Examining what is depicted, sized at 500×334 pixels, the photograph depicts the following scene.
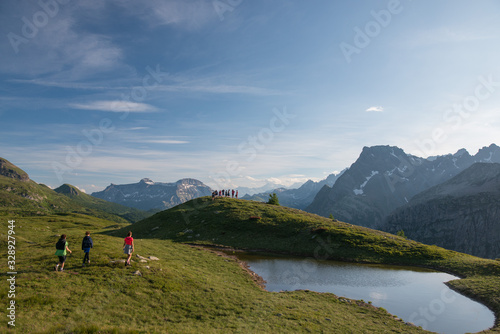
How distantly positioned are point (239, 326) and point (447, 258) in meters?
49.9

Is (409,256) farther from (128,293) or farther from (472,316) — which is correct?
(128,293)

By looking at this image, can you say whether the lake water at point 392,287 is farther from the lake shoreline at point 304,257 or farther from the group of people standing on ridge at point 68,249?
the group of people standing on ridge at point 68,249

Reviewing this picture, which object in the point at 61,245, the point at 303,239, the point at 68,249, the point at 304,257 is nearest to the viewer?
the point at 61,245

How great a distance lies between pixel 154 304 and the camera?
2027 centimetres

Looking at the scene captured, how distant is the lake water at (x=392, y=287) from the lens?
82.5ft

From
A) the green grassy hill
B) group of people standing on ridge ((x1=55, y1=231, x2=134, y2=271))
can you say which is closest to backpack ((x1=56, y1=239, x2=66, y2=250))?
group of people standing on ridge ((x1=55, y1=231, x2=134, y2=271))

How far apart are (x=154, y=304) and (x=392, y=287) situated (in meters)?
31.3

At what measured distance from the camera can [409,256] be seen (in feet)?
160

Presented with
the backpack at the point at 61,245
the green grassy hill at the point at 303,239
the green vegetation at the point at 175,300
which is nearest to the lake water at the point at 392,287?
the green vegetation at the point at 175,300

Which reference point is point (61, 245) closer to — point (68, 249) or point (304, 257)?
point (68, 249)

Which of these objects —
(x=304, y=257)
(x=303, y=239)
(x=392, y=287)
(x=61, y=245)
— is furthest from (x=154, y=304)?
(x=303, y=239)

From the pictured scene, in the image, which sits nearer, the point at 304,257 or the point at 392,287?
the point at 392,287

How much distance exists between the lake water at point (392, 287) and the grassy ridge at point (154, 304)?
364 cm

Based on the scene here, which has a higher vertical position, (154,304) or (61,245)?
(61,245)
